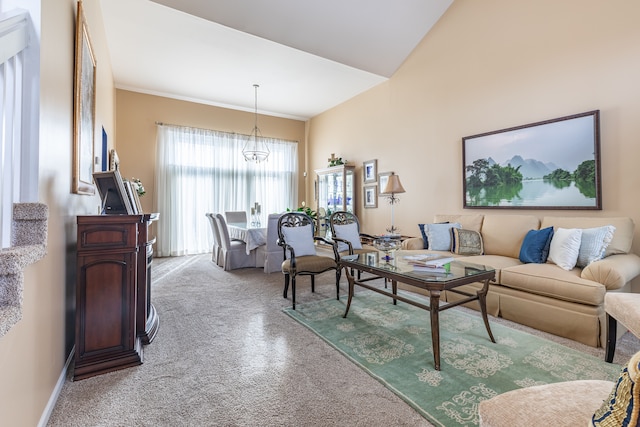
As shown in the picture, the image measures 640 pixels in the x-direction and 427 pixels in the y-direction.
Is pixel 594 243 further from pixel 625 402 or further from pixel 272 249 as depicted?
pixel 272 249

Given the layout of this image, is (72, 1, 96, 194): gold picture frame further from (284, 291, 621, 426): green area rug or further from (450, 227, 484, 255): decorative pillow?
(450, 227, 484, 255): decorative pillow

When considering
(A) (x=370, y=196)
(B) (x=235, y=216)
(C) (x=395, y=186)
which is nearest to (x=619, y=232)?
(C) (x=395, y=186)

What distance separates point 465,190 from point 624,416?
401 centimetres

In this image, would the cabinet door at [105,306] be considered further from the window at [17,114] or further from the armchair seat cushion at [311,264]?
the armchair seat cushion at [311,264]

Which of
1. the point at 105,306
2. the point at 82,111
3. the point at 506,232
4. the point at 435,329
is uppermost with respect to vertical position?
the point at 82,111

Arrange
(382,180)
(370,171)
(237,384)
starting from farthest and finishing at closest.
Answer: (370,171), (382,180), (237,384)

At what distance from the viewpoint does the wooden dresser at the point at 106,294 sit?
188cm

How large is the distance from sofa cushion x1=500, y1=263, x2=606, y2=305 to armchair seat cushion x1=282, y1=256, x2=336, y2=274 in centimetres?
170

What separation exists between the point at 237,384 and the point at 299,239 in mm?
1928

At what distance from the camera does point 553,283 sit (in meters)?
2.44

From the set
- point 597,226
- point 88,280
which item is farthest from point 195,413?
point 597,226

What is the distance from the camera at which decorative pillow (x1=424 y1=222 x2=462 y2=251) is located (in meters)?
3.72

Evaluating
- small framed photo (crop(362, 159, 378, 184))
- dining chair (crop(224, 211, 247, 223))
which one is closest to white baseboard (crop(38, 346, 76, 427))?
dining chair (crop(224, 211, 247, 223))

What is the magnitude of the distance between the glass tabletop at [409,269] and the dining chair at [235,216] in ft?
12.9
